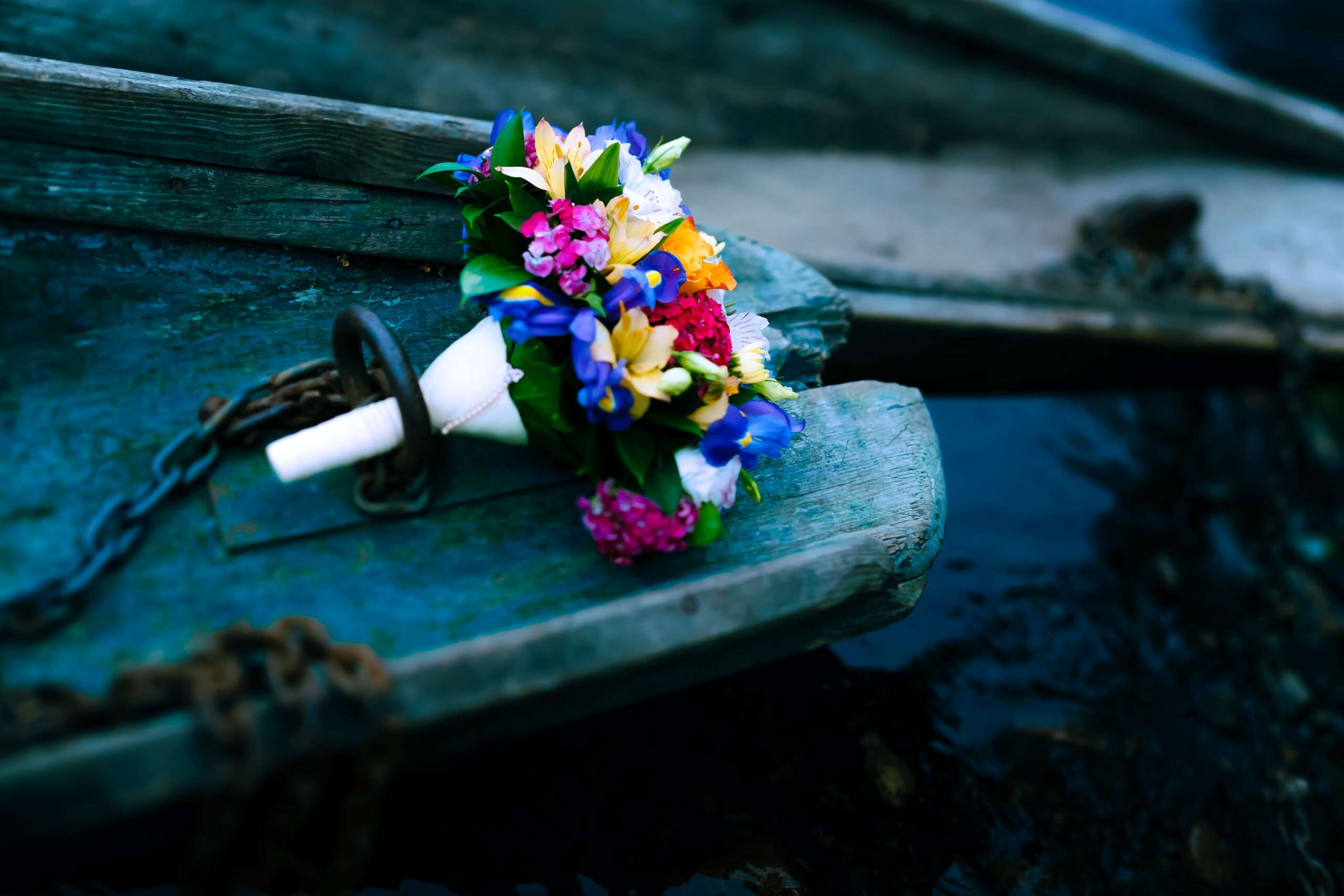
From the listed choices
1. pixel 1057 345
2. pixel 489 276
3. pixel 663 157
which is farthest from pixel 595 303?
pixel 1057 345

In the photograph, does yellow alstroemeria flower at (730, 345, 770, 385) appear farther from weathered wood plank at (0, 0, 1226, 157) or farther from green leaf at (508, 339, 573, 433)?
weathered wood plank at (0, 0, 1226, 157)

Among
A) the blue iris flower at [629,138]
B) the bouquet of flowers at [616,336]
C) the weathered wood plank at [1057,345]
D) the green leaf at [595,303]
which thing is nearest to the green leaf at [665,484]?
the bouquet of flowers at [616,336]

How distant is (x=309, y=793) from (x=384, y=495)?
53 cm

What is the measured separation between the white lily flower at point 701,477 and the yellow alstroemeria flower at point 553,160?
47cm

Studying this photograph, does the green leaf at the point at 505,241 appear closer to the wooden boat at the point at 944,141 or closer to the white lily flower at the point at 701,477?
the white lily flower at the point at 701,477

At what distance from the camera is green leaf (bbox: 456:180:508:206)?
155 cm

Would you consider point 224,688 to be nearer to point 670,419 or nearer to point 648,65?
point 670,419

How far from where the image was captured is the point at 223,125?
1.62m

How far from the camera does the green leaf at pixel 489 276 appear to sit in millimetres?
1372

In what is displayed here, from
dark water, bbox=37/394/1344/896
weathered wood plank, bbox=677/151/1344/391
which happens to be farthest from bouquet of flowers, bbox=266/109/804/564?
weathered wood plank, bbox=677/151/1344/391

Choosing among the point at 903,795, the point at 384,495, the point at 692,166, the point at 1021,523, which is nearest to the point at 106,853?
the point at 384,495

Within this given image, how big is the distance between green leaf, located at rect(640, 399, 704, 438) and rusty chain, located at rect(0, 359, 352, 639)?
0.50 metres

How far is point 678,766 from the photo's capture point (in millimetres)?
2119

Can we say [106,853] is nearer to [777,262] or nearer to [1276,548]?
[777,262]
